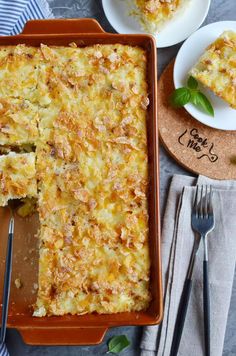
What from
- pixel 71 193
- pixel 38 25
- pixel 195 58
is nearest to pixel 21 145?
pixel 71 193

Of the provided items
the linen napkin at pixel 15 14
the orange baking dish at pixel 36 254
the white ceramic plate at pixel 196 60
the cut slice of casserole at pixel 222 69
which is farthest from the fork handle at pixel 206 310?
the linen napkin at pixel 15 14

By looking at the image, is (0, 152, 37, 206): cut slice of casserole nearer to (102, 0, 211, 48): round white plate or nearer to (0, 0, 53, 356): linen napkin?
(0, 0, 53, 356): linen napkin

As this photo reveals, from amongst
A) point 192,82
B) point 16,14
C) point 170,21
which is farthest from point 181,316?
point 16,14

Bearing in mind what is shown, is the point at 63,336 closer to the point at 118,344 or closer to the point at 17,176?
the point at 118,344

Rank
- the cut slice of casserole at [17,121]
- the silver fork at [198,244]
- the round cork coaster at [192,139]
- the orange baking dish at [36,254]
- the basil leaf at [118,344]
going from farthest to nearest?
the round cork coaster at [192,139] → the basil leaf at [118,344] → the silver fork at [198,244] → the cut slice of casserole at [17,121] → the orange baking dish at [36,254]

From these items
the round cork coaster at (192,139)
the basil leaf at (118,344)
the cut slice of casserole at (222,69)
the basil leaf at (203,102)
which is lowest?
the basil leaf at (118,344)

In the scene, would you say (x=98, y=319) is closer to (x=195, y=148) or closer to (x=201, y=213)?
(x=201, y=213)

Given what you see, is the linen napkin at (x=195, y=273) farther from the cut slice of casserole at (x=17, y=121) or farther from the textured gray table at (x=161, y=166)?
the cut slice of casserole at (x=17, y=121)
